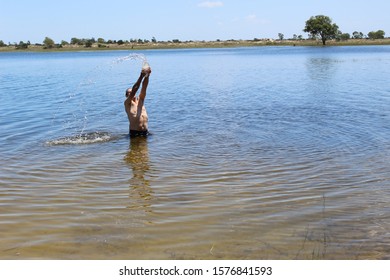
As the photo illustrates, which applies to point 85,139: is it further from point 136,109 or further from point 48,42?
point 48,42

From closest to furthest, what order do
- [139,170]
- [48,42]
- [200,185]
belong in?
[200,185] < [139,170] < [48,42]

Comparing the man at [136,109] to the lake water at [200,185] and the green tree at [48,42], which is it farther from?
the green tree at [48,42]

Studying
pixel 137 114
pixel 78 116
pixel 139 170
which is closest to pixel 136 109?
pixel 137 114

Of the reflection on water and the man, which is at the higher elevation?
the man

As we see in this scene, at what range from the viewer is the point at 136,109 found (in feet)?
39.2

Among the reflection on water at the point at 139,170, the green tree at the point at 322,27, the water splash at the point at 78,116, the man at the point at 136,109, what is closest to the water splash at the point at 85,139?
the water splash at the point at 78,116

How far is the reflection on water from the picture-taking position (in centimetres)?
743

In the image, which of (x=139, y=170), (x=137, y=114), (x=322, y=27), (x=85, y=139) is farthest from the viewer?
(x=322, y=27)

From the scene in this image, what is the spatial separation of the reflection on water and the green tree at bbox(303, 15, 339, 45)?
408 ft

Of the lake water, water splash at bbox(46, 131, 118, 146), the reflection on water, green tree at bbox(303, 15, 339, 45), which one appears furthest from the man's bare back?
green tree at bbox(303, 15, 339, 45)

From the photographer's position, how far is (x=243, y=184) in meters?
8.00

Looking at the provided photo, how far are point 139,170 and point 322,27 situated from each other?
12724 centimetres

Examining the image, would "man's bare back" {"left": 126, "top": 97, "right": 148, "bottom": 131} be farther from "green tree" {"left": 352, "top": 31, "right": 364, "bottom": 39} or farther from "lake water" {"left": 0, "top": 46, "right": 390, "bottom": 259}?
"green tree" {"left": 352, "top": 31, "right": 364, "bottom": 39}
